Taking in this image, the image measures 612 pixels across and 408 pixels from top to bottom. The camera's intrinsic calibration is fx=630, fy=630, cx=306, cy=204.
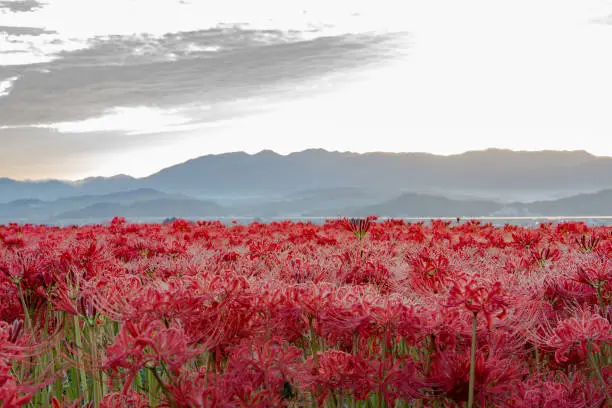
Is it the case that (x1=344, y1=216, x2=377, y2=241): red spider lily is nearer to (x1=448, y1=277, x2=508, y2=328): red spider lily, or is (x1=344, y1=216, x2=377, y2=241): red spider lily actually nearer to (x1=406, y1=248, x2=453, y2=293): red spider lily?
(x1=406, y1=248, x2=453, y2=293): red spider lily

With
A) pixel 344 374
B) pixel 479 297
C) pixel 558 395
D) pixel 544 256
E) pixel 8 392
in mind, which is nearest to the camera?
pixel 8 392

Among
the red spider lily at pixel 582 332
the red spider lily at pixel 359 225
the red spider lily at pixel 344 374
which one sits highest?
the red spider lily at pixel 359 225

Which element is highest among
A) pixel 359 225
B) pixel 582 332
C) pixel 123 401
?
pixel 359 225

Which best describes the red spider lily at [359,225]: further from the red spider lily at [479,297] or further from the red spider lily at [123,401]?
the red spider lily at [479,297]

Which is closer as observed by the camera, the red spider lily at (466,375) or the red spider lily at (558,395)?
the red spider lily at (558,395)

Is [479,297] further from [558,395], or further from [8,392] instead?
[8,392]

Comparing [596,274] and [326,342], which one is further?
[326,342]

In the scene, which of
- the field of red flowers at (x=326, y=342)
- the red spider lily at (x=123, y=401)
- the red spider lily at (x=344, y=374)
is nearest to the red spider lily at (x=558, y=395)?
the field of red flowers at (x=326, y=342)

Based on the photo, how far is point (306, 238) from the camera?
26.4ft

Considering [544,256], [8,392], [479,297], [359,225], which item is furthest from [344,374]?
[359,225]

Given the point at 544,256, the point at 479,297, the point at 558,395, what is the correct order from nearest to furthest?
the point at 479,297, the point at 558,395, the point at 544,256

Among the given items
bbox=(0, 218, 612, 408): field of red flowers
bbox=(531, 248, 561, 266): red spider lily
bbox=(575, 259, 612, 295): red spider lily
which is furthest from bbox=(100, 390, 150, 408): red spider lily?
bbox=(531, 248, 561, 266): red spider lily

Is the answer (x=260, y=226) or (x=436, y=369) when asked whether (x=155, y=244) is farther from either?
(x=260, y=226)

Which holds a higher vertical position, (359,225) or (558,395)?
(359,225)
